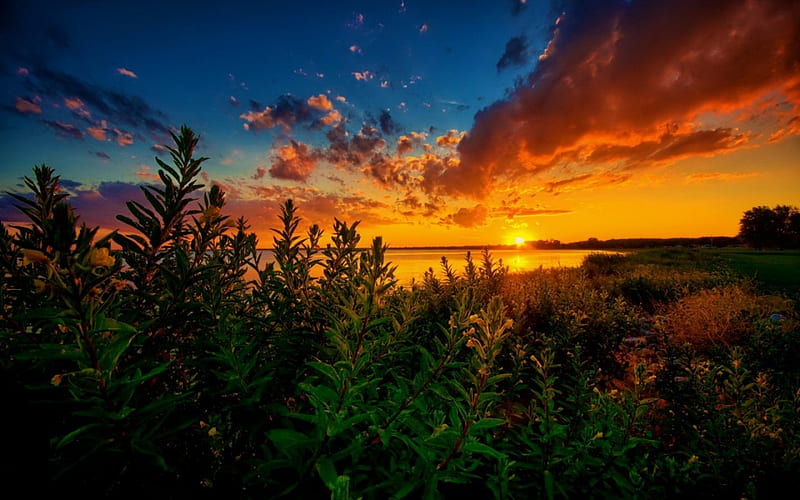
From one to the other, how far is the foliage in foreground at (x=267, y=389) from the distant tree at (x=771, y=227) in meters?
72.9

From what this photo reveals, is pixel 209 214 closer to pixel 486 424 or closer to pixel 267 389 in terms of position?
pixel 267 389

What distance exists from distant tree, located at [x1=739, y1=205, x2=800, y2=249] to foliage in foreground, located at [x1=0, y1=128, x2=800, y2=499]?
7286 centimetres

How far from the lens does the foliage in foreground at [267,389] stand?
111 centimetres

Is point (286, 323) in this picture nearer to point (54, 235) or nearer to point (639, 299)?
point (54, 235)

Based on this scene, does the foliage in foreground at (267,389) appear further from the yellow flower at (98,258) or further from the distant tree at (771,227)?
the distant tree at (771,227)

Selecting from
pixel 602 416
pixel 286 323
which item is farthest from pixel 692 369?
pixel 286 323

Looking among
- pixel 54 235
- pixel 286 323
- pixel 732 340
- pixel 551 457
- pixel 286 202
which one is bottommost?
pixel 732 340

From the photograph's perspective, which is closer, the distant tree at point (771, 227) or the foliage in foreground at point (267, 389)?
the foliage in foreground at point (267, 389)

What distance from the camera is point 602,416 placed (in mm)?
2502

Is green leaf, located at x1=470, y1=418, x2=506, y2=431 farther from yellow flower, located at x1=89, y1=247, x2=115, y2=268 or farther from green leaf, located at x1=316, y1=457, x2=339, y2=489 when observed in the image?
yellow flower, located at x1=89, y1=247, x2=115, y2=268

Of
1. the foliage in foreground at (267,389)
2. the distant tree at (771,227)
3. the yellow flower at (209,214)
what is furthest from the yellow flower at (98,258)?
the distant tree at (771,227)

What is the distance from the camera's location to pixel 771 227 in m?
49.7

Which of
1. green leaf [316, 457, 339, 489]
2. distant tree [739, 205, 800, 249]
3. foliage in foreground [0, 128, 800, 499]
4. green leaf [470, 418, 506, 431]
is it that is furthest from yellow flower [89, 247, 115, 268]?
distant tree [739, 205, 800, 249]

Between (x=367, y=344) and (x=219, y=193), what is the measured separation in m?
1.53
